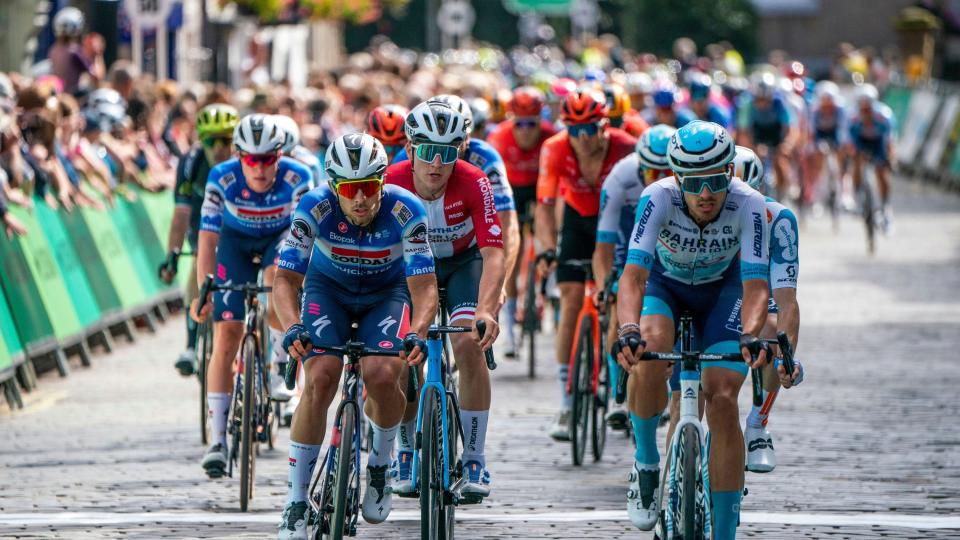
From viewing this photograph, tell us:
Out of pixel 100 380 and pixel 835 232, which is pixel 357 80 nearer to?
pixel 835 232

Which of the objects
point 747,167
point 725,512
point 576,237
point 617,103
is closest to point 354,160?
point 725,512

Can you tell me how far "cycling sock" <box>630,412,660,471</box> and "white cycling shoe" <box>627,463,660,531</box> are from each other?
35 mm

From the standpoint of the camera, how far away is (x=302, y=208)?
27.0 ft

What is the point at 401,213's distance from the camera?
830 centimetres

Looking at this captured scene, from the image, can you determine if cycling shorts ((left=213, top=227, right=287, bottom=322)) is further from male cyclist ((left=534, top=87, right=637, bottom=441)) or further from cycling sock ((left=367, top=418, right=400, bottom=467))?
cycling sock ((left=367, top=418, right=400, bottom=467))

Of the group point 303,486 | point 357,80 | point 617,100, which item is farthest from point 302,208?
point 357,80

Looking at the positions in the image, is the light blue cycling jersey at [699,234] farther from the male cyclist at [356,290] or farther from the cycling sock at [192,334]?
the cycling sock at [192,334]

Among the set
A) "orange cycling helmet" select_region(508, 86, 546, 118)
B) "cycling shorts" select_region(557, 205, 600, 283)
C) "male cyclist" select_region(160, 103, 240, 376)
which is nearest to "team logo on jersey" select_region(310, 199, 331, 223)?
"male cyclist" select_region(160, 103, 240, 376)

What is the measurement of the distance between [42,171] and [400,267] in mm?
7348

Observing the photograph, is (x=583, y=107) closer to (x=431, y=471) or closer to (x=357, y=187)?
(x=357, y=187)

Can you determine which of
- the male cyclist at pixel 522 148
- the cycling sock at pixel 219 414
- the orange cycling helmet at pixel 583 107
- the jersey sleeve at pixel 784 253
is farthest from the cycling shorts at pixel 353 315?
the male cyclist at pixel 522 148

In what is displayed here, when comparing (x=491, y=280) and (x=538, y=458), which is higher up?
(x=491, y=280)

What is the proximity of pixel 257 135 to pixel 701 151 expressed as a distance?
3284 millimetres

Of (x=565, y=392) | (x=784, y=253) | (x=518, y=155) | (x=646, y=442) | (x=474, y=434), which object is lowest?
(x=565, y=392)
